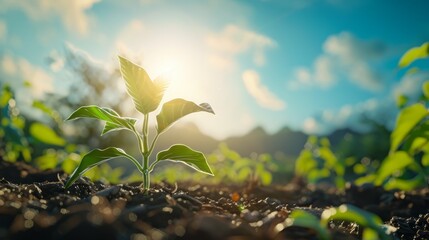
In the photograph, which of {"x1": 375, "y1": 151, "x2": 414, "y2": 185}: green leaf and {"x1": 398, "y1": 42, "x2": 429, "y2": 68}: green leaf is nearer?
{"x1": 398, "y1": 42, "x2": 429, "y2": 68}: green leaf

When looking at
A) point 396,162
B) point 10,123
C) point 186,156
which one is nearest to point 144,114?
point 186,156

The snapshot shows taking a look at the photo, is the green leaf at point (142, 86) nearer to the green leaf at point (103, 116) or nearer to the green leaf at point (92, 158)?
the green leaf at point (103, 116)

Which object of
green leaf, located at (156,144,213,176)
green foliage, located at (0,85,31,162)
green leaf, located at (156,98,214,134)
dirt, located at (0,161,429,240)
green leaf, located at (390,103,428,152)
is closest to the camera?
dirt, located at (0,161,429,240)

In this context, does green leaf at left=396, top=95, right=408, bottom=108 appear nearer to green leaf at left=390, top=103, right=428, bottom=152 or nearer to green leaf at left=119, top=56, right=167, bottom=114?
green leaf at left=390, top=103, right=428, bottom=152

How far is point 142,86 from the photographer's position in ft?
6.18

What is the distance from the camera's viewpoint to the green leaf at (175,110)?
1774 millimetres

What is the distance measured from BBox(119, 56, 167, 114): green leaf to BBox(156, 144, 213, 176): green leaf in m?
0.24

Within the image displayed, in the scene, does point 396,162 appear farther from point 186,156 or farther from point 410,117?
point 186,156

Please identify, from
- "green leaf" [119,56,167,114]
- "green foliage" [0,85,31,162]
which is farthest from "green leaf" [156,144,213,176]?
"green foliage" [0,85,31,162]

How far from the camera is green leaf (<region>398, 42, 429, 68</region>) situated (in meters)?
2.45

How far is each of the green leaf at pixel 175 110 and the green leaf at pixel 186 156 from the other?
11 cm

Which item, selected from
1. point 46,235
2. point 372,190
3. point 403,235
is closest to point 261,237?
point 46,235

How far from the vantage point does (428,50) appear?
8.04 ft

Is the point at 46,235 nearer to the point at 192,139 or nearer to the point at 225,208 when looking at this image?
the point at 225,208
